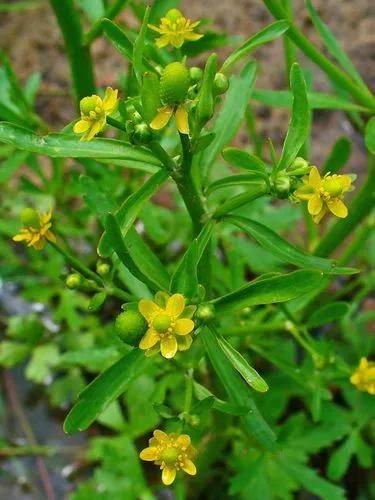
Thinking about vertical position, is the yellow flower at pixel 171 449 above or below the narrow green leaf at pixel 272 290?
below

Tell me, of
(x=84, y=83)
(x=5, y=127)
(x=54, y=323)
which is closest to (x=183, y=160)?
(x=5, y=127)

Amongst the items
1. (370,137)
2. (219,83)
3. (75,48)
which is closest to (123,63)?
(75,48)

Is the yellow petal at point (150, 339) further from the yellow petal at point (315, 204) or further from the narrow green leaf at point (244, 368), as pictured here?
the yellow petal at point (315, 204)

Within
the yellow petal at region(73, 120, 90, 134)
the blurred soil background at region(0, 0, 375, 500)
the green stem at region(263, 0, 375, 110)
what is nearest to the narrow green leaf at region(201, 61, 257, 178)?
the green stem at region(263, 0, 375, 110)

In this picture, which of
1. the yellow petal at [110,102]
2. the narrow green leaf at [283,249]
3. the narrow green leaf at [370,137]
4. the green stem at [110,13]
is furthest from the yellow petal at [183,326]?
the green stem at [110,13]

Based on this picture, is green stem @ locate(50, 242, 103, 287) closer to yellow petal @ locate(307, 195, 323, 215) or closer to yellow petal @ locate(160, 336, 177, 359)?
yellow petal @ locate(160, 336, 177, 359)

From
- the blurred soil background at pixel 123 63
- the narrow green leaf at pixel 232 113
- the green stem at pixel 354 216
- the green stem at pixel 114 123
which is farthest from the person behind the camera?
the blurred soil background at pixel 123 63
